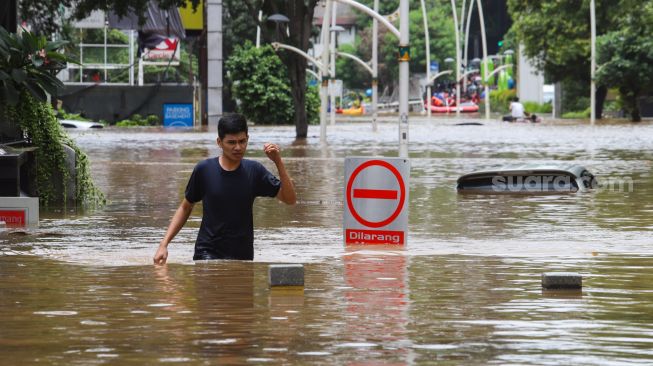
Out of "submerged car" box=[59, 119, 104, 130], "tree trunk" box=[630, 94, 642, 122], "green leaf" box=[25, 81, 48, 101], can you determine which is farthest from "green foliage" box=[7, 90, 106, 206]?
"tree trunk" box=[630, 94, 642, 122]

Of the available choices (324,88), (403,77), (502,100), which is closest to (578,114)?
(502,100)

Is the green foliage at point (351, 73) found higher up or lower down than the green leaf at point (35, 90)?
higher up

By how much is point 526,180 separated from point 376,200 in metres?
10.5

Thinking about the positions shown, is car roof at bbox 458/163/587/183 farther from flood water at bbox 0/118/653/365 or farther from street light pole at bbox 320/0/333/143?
street light pole at bbox 320/0/333/143

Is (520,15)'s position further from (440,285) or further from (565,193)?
(440,285)

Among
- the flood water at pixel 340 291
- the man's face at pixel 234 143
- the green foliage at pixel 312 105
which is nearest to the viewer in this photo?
the flood water at pixel 340 291

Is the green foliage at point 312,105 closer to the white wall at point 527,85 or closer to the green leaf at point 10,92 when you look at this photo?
the white wall at point 527,85

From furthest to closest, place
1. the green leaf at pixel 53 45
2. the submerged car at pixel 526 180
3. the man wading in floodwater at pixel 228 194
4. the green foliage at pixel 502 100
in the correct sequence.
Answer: the green foliage at pixel 502 100, the submerged car at pixel 526 180, the green leaf at pixel 53 45, the man wading in floodwater at pixel 228 194

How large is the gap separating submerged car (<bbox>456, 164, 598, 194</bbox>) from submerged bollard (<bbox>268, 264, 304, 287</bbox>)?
1327 centimetres

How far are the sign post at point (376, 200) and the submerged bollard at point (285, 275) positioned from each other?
10.4 feet

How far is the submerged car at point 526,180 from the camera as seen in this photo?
23.2 metres

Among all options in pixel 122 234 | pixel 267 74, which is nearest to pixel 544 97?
pixel 267 74

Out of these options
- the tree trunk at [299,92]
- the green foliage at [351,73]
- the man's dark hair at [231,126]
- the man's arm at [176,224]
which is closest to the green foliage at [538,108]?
the green foliage at [351,73]

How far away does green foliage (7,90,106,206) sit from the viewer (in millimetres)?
19156
